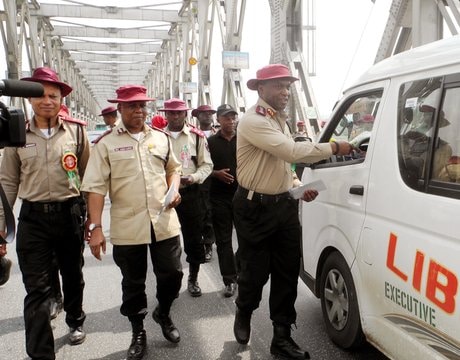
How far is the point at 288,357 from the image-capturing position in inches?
104

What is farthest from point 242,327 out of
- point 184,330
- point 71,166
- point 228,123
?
point 228,123

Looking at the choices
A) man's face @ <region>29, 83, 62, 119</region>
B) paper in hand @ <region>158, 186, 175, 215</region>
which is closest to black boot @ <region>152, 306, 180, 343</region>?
paper in hand @ <region>158, 186, 175, 215</region>

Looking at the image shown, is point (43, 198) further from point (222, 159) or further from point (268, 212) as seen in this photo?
point (222, 159)

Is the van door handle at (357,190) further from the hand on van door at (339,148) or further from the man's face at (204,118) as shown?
the man's face at (204,118)

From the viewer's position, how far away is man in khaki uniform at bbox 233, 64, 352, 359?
2.58m

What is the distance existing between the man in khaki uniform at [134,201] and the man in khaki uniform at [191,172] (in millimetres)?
1028

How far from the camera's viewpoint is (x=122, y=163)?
2.59m

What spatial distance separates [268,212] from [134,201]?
84cm

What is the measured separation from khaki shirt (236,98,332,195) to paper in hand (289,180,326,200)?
0.32ft

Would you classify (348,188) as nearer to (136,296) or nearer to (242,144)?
(242,144)

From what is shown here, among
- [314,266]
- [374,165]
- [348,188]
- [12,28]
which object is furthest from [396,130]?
[12,28]

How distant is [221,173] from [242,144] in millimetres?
1146

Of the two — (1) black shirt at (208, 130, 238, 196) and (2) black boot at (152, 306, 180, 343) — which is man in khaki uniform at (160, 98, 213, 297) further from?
(2) black boot at (152, 306, 180, 343)

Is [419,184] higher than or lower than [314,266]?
higher
